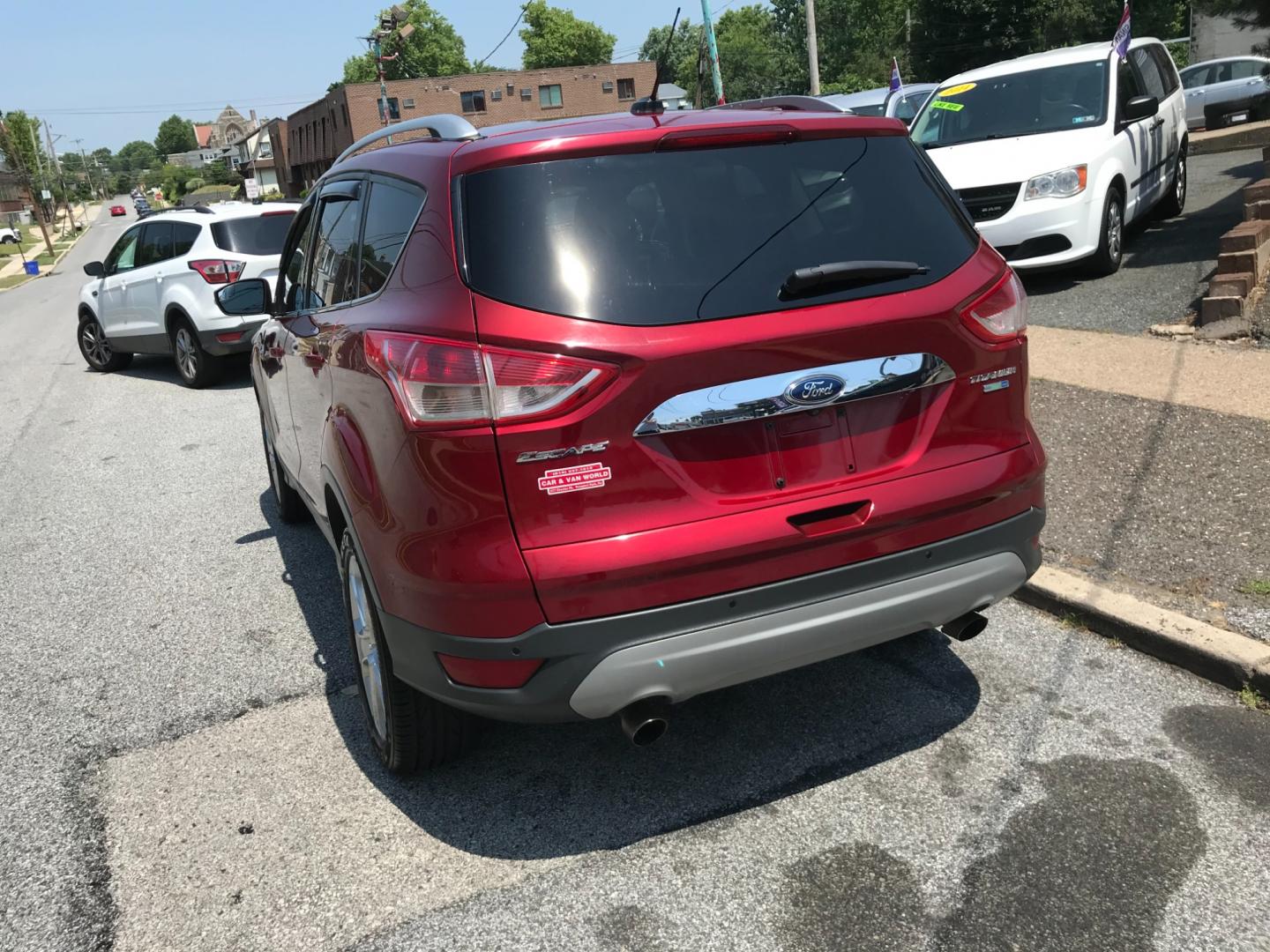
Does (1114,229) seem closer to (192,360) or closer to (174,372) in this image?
(192,360)

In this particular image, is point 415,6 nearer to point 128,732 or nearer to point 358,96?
point 358,96

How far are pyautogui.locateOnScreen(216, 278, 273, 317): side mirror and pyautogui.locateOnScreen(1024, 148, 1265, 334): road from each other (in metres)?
6.21

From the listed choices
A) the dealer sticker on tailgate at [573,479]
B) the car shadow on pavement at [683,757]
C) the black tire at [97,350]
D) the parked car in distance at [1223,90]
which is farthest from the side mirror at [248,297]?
the parked car in distance at [1223,90]

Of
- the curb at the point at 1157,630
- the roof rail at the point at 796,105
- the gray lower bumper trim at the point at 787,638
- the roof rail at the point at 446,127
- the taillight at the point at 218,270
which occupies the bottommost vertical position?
the curb at the point at 1157,630

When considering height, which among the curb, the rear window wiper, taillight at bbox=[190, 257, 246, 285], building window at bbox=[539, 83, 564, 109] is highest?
building window at bbox=[539, 83, 564, 109]

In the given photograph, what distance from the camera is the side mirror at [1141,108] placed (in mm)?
10000

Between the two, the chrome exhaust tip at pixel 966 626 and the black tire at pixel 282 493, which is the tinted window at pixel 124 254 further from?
the chrome exhaust tip at pixel 966 626

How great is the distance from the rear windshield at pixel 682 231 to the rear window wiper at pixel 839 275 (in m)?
0.02

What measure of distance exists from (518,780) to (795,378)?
5.27 ft

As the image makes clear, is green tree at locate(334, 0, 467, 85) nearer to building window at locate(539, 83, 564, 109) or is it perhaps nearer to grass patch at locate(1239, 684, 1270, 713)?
building window at locate(539, 83, 564, 109)

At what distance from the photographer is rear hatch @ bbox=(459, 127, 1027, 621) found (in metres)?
2.70

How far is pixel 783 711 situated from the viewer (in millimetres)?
3811

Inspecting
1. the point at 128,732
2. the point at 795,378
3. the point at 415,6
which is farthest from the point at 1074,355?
the point at 415,6

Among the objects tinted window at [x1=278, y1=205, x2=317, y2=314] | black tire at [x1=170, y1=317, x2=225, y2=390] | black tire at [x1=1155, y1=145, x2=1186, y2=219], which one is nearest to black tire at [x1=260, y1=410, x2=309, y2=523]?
A: tinted window at [x1=278, y1=205, x2=317, y2=314]
